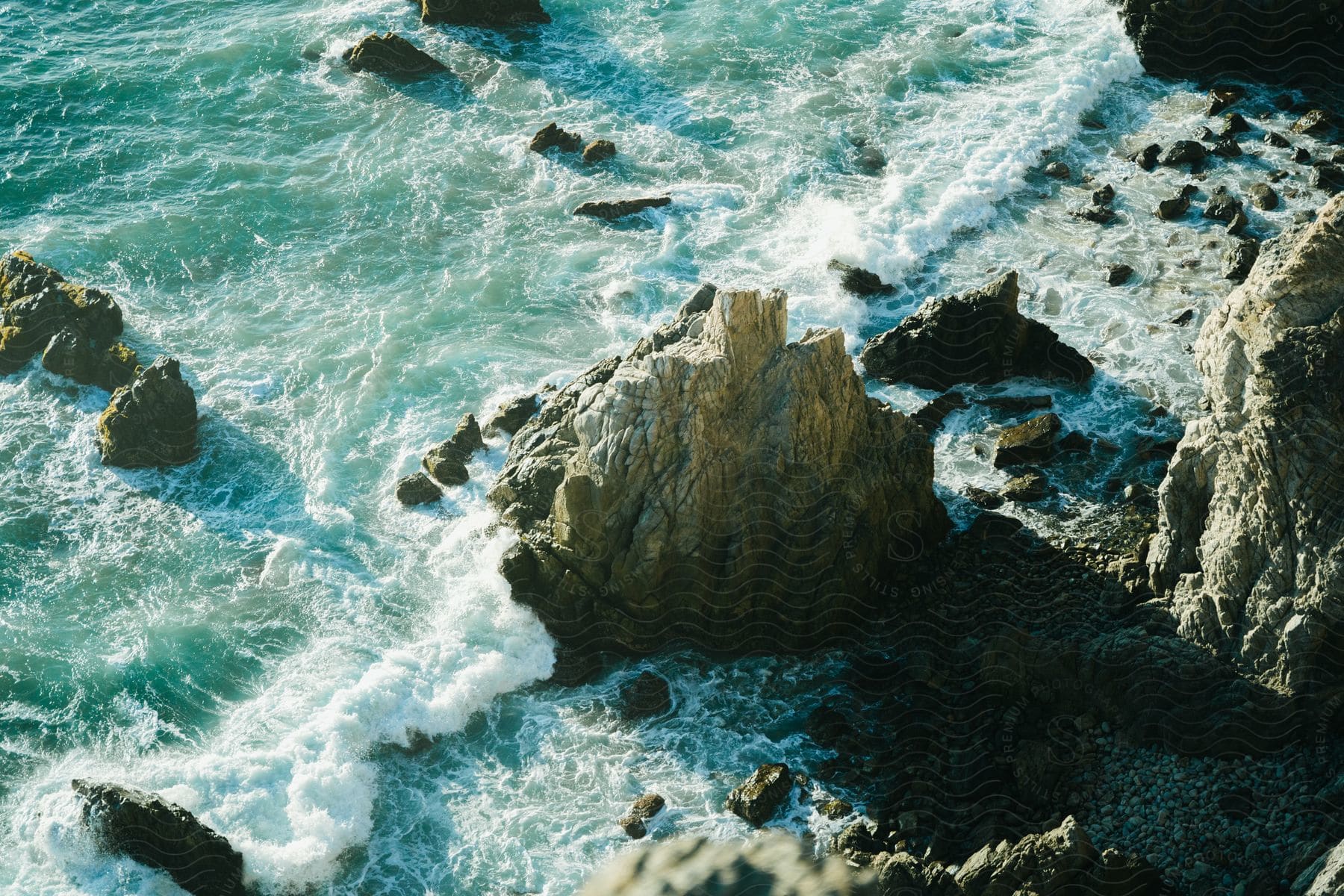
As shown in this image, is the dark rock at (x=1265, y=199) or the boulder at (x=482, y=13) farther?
the boulder at (x=482, y=13)

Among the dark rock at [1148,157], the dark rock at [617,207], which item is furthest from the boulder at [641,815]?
the dark rock at [1148,157]

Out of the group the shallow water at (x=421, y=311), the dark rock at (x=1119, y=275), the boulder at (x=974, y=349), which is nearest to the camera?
the shallow water at (x=421, y=311)

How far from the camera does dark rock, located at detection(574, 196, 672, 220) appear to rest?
34375mm

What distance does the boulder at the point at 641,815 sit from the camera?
69.3 feet

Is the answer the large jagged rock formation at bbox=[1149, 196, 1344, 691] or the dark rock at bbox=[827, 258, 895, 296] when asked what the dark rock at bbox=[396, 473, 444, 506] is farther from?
the large jagged rock formation at bbox=[1149, 196, 1344, 691]

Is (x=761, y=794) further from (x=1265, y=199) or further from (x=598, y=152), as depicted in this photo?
(x=598, y=152)

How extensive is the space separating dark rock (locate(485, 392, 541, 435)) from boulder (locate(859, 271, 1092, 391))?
6.93 m

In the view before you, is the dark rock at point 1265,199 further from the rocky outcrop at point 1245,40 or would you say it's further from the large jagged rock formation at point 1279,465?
the large jagged rock formation at point 1279,465

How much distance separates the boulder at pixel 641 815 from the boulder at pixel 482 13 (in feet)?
90.7

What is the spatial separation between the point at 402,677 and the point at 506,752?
88.6 inches

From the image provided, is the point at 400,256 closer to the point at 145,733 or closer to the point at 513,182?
the point at 513,182

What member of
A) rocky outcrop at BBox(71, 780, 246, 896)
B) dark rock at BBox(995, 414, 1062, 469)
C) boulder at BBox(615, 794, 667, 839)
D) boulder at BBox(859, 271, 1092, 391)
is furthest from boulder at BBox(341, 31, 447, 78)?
boulder at BBox(615, 794, 667, 839)

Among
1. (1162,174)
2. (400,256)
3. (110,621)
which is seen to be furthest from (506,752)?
(1162,174)

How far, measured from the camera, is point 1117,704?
2145cm
